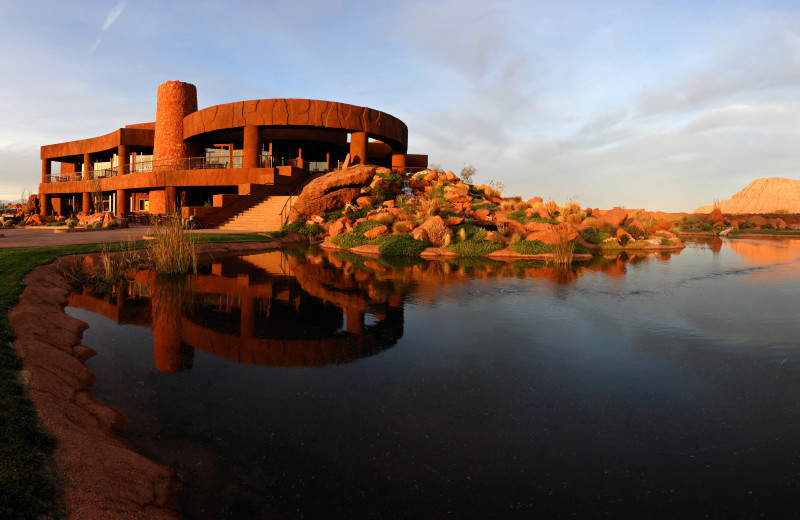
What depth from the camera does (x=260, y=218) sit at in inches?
987

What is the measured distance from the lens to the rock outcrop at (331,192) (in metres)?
24.5

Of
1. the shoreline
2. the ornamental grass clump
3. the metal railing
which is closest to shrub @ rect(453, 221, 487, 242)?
the ornamental grass clump

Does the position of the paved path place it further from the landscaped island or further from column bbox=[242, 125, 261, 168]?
column bbox=[242, 125, 261, 168]

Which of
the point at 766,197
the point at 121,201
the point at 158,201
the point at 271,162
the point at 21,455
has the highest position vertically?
the point at 766,197

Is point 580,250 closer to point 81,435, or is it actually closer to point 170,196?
point 81,435

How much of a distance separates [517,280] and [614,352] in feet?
18.3

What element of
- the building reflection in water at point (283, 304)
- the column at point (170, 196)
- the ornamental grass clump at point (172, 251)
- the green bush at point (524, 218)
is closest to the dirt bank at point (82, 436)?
the building reflection in water at point (283, 304)

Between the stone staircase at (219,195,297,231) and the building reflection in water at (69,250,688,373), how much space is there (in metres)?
10.2

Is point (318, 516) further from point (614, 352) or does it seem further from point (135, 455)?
point (614, 352)

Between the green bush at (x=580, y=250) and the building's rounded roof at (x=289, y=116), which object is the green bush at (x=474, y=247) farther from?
the building's rounded roof at (x=289, y=116)

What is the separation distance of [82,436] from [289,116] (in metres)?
29.1

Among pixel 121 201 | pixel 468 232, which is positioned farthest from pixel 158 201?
pixel 468 232

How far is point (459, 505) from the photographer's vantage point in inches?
106

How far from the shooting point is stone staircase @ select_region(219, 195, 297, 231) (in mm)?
24141
